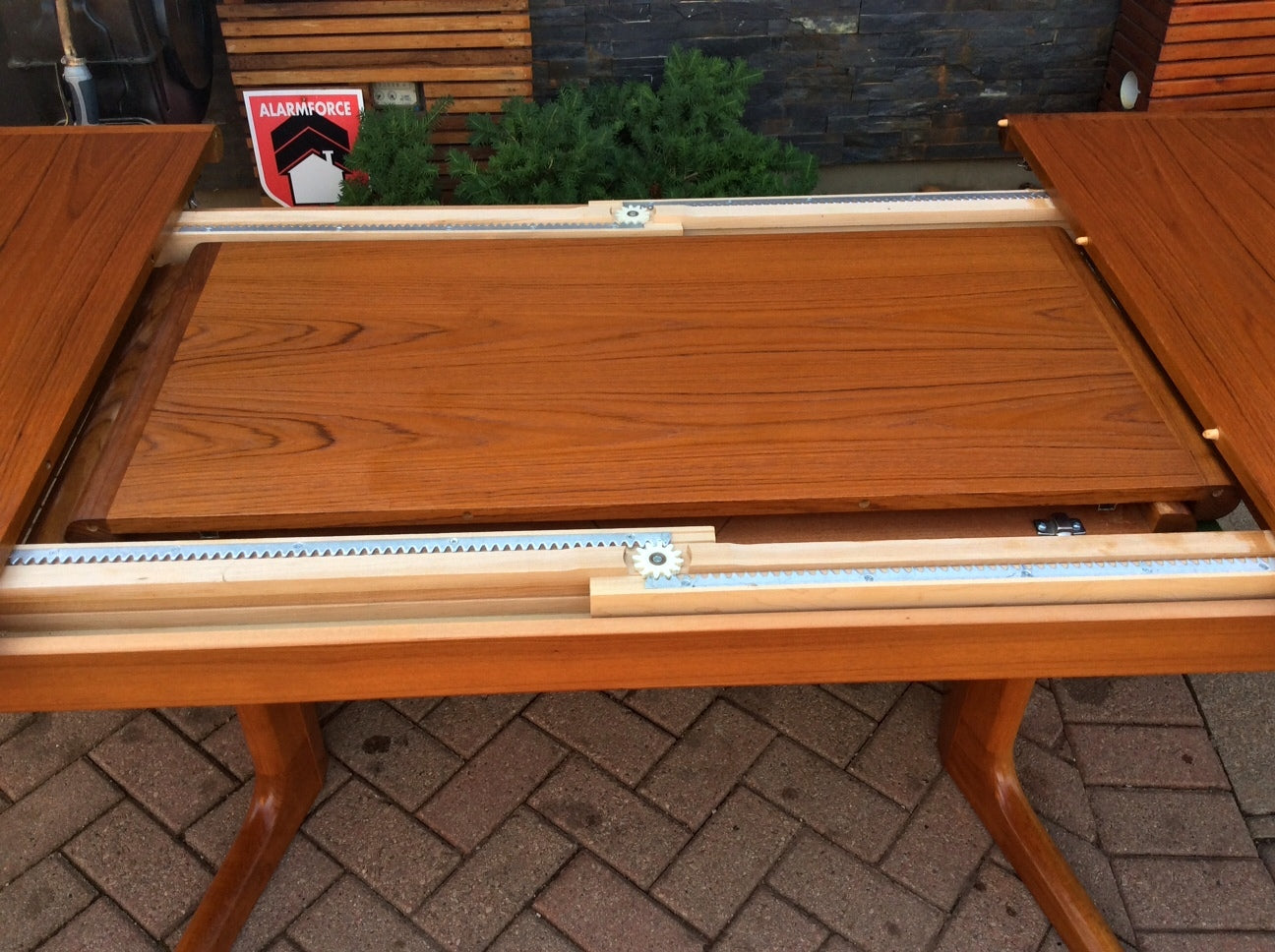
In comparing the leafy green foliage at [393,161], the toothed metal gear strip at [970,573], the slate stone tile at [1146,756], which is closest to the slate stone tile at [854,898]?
the slate stone tile at [1146,756]

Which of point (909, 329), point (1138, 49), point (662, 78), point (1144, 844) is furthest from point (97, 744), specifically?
point (1138, 49)

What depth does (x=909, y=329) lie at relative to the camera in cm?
168

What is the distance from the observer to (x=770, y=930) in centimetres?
198

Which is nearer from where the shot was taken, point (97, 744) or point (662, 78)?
point (97, 744)

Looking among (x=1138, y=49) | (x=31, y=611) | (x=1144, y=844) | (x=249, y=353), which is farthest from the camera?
(x=1138, y=49)

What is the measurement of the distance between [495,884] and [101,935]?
707mm

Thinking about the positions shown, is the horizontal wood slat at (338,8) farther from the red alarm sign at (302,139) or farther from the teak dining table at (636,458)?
the teak dining table at (636,458)

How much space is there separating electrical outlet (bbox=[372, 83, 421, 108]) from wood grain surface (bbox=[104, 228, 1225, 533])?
1598mm

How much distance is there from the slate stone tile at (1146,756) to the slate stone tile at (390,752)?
51.8 inches

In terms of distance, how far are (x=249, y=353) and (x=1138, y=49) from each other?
3.00 metres

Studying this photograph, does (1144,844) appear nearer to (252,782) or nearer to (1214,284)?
(1214,284)

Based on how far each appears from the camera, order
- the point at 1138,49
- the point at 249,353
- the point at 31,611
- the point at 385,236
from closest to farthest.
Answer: the point at 31,611, the point at 249,353, the point at 385,236, the point at 1138,49

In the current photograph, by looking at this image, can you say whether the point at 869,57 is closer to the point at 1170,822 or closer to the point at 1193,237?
the point at 1193,237

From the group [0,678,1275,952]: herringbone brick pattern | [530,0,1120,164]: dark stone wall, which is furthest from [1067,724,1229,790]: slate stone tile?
[530,0,1120,164]: dark stone wall
